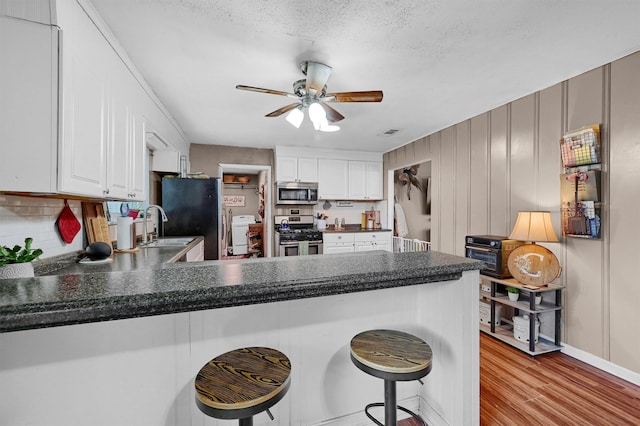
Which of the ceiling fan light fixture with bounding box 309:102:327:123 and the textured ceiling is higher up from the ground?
the textured ceiling

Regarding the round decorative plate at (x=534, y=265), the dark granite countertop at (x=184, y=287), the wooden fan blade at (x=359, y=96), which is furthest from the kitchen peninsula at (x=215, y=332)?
the round decorative plate at (x=534, y=265)

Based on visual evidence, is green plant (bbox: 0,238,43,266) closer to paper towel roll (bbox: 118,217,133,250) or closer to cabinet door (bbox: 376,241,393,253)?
paper towel roll (bbox: 118,217,133,250)

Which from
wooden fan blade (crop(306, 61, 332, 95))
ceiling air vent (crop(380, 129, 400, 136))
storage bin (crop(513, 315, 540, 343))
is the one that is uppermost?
ceiling air vent (crop(380, 129, 400, 136))

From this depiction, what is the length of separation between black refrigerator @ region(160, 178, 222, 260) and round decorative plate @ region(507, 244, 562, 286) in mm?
3368

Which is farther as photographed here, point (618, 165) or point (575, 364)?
point (575, 364)

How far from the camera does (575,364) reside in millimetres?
2223

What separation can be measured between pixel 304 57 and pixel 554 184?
96.1 inches

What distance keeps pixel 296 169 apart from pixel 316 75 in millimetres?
2809

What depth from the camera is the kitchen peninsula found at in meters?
0.80

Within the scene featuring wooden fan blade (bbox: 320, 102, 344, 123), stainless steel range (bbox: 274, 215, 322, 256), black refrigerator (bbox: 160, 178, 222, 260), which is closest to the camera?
wooden fan blade (bbox: 320, 102, 344, 123)

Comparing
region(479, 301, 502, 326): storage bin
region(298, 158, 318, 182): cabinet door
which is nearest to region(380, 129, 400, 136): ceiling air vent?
region(298, 158, 318, 182): cabinet door

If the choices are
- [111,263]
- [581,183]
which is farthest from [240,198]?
[581,183]

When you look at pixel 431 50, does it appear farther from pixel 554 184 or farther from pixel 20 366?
pixel 20 366

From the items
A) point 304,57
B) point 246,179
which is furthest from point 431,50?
point 246,179
